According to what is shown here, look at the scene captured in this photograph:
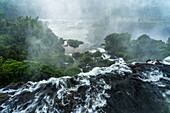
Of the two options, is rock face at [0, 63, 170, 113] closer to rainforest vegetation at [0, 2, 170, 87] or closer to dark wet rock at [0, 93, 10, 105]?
dark wet rock at [0, 93, 10, 105]

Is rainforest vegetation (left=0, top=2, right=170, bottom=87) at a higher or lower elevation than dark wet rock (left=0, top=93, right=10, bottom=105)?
higher

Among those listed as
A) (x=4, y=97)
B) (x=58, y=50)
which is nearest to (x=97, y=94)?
(x=4, y=97)

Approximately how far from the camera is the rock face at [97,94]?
3.27 meters

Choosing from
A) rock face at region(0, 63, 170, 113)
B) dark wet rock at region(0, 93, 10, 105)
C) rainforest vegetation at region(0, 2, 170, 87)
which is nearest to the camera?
rock face at region(0, 63, 170, 113)

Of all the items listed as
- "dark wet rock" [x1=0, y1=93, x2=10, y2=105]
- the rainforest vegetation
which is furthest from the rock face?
the rainforest vegetation

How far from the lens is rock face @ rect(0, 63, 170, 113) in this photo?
3.27 m

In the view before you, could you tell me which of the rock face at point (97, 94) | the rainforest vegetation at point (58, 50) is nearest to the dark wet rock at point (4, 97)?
the rock face at point (97, 94)

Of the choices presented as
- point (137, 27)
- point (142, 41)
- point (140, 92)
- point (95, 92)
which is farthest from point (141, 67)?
point (137, 27)

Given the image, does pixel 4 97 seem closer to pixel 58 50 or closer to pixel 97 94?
pixel 97 94

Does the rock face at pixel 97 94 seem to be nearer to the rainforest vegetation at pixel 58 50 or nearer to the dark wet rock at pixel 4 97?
the dark wet rock at pixel 4 97

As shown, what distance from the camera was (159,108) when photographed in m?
3.32

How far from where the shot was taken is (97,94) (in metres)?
3.80

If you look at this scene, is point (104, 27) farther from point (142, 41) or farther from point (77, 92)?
point (77, 92)

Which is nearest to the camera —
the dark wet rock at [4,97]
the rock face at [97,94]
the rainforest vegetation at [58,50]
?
the rock face at [97,94]
